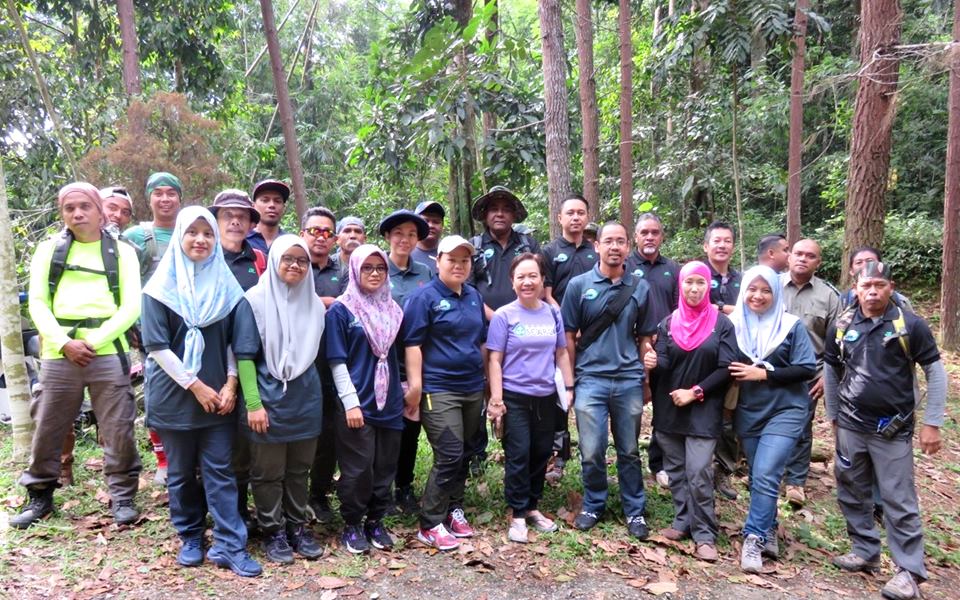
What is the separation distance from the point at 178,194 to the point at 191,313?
163cm

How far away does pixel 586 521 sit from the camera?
4.54 m

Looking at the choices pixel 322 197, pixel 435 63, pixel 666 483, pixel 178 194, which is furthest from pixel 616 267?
pixel 322 197

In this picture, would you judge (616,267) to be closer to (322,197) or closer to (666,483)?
(666,483)

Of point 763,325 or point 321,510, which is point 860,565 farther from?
point 321,510

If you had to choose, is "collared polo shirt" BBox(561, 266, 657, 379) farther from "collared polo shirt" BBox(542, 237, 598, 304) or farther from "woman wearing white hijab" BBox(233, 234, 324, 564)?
"woman wearing white hijab" BBox(233, 234, 324, 564)

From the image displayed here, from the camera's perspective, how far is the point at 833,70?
46.8ft

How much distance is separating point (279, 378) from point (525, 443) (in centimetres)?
176

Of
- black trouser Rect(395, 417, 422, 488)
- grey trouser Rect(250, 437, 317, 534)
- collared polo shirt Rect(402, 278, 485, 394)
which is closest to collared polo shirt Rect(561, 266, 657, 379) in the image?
collared polo shirt Rect(402, 278, 485, 394)

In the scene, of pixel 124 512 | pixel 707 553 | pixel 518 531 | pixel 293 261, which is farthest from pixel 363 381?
pixel 707 553

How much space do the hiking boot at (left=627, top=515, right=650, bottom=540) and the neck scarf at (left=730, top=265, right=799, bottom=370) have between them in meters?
1.41

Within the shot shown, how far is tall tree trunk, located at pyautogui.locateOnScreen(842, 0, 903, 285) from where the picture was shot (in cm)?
762

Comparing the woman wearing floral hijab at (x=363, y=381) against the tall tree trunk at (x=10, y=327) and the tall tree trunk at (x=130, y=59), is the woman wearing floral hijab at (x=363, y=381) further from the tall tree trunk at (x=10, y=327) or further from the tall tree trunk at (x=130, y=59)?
the tall tree trunk at (x=130, y=59)

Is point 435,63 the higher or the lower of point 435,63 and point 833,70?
the lower

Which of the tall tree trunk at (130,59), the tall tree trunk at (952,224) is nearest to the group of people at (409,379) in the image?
the tall tree trunk at (130,59)
